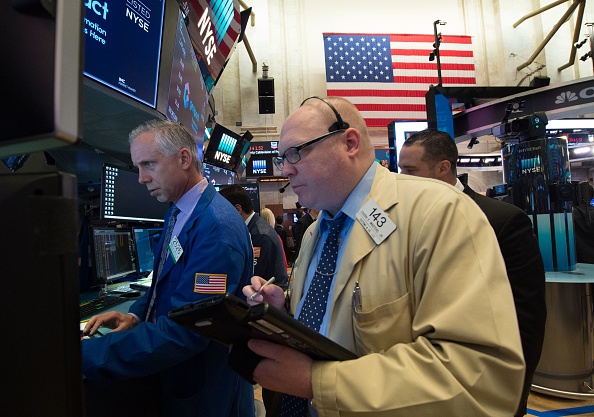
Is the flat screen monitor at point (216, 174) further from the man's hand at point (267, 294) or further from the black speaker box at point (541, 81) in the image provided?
the black speaker box at point (541, 81)

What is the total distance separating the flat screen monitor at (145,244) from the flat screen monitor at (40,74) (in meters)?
3.34

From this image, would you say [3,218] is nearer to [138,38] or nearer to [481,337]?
[481,337]

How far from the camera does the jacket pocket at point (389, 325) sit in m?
1.08

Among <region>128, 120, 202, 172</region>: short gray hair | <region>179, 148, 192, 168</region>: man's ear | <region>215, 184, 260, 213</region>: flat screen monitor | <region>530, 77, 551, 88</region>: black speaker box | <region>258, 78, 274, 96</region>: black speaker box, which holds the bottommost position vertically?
<region>179, 148, 192, 168</region>: man's ear

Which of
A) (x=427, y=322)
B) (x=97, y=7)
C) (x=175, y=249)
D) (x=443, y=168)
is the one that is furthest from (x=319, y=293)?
(x=97, y=7)

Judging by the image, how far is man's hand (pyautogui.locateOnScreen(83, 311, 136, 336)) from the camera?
5.64ft

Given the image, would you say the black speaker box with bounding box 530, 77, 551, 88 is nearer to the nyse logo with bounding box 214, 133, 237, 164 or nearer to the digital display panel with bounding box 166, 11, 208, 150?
the nyse logo with bounding box 214, 133, 237, 164

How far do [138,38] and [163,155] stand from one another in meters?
1.36

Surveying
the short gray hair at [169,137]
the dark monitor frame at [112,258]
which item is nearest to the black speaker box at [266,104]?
the dark monitor frame at [112,258]

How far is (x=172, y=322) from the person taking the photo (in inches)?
62.1

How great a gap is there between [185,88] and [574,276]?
4.23 metres

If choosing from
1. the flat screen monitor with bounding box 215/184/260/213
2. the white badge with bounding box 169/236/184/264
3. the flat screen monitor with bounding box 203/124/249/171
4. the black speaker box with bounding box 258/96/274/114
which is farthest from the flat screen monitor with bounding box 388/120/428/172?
the black speaker box with bounding box 258/96/274/114

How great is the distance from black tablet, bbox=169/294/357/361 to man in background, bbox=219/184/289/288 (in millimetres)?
3226

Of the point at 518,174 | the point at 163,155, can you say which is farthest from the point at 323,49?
the point at 163,155
